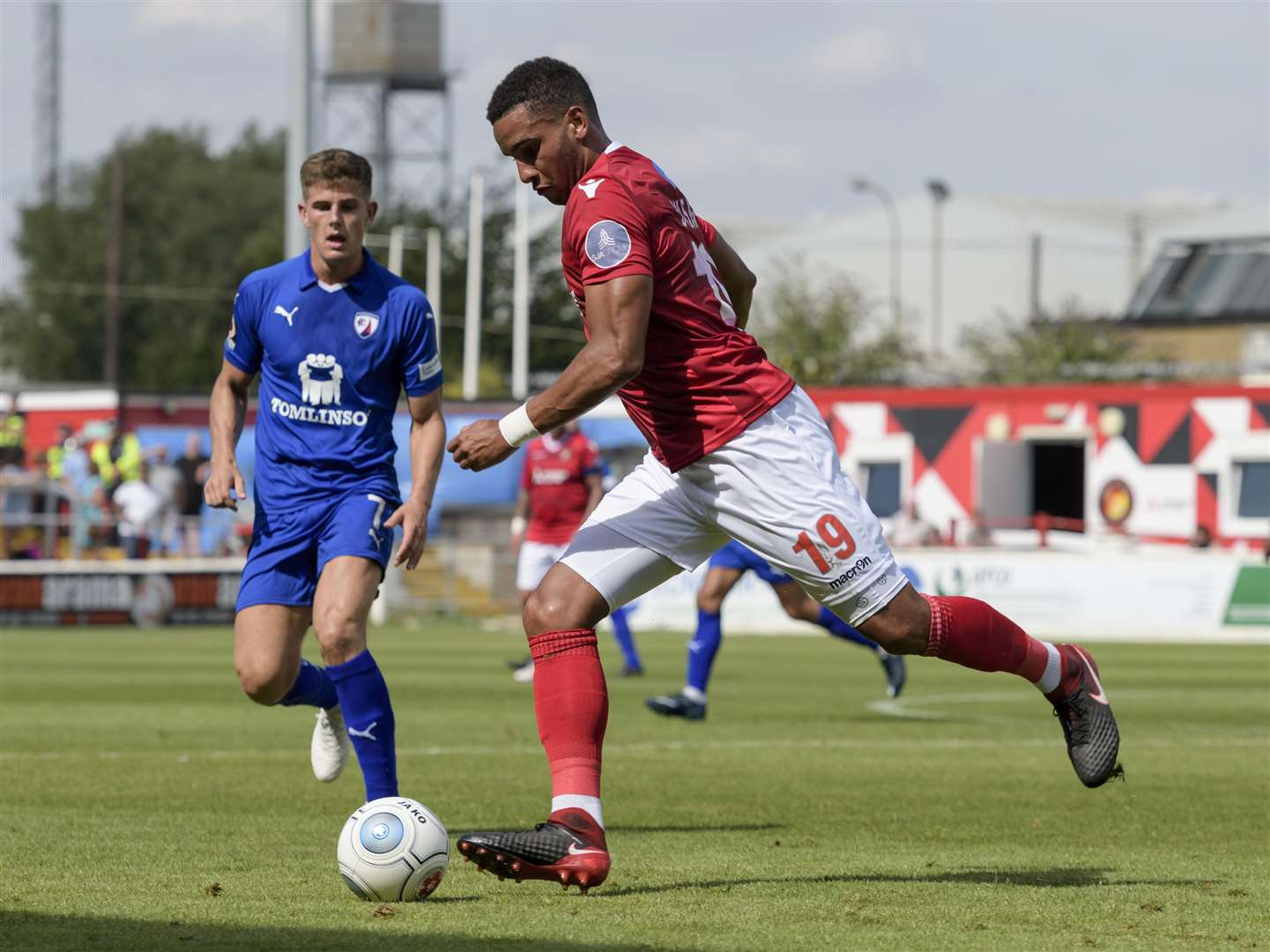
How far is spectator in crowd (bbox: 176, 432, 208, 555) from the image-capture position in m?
32.2

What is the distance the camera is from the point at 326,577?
24.3 feet

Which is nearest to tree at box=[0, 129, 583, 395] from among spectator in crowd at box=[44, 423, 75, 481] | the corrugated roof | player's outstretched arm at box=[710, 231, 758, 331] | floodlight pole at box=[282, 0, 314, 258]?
the corrugated roof

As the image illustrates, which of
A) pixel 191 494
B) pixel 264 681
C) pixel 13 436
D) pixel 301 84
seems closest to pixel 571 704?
pixel 264 681

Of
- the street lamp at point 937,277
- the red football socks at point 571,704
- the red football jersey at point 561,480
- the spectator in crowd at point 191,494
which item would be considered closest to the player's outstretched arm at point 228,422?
the red football socks at point 571,704

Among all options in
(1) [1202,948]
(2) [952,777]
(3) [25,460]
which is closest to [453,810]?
(2) [952,777]

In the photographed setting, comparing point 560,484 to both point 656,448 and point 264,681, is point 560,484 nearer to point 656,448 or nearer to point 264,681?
point 264,681

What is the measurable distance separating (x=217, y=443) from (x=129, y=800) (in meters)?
1.91

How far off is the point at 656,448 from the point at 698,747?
19.6 ft

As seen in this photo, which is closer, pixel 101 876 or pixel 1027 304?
pixel 101 876

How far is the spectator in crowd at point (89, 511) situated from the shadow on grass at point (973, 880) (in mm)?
25444

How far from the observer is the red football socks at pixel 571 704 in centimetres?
629

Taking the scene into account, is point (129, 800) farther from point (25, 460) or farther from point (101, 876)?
point (25, 460)

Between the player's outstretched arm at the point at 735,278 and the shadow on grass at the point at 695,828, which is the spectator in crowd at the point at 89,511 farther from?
the player's outstretched arm at the point at 735,278

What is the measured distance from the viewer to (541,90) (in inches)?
247
